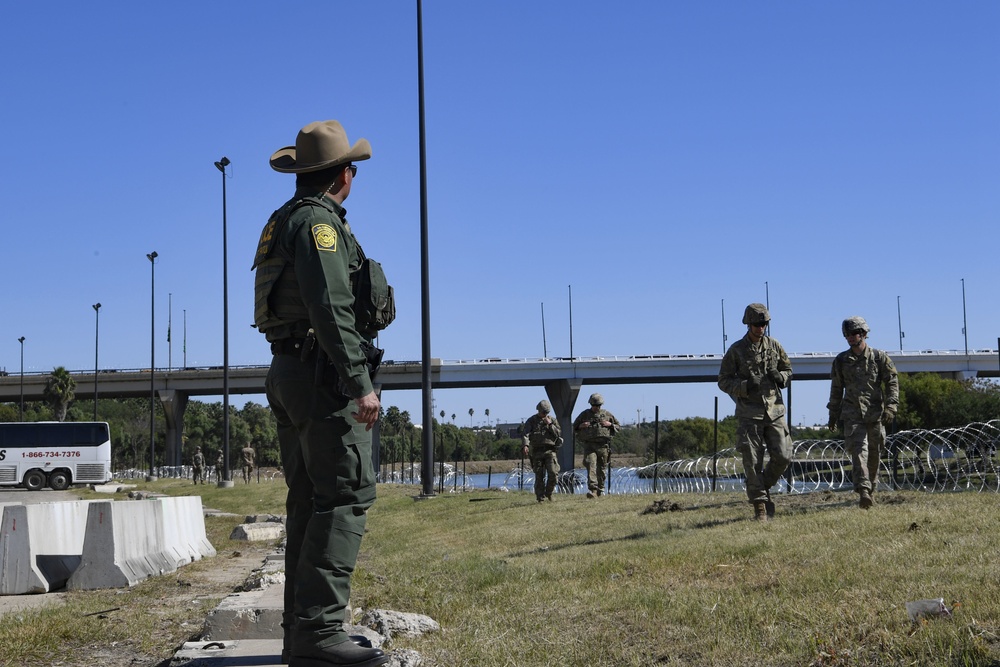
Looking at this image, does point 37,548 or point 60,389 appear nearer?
point 37,548

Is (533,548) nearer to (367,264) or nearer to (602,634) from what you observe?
(602,634)

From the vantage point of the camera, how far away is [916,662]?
4.21 metres

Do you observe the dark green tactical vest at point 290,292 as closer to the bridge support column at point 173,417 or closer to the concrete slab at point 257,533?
the concrete slab at point 257,533

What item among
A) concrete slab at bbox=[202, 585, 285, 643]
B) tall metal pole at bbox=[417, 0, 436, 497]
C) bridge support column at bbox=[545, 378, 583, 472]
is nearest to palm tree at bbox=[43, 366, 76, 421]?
bridge support column at bbox=[545, 378, 583, 472]

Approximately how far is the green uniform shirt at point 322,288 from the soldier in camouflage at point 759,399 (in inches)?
287

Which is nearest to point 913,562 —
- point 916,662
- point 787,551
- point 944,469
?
point 787,551

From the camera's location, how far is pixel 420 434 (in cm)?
11462

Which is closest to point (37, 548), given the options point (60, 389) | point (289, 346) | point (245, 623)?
point (245, 623)

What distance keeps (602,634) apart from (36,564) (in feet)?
18.6

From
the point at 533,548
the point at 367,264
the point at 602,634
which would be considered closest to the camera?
the point at 367,264

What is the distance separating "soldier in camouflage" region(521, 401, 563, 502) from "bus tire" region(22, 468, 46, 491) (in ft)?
113

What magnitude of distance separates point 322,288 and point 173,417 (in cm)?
8253

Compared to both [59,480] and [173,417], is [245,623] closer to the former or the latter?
[59,480]

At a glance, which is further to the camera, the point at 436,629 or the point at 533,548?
the point at 533,548
